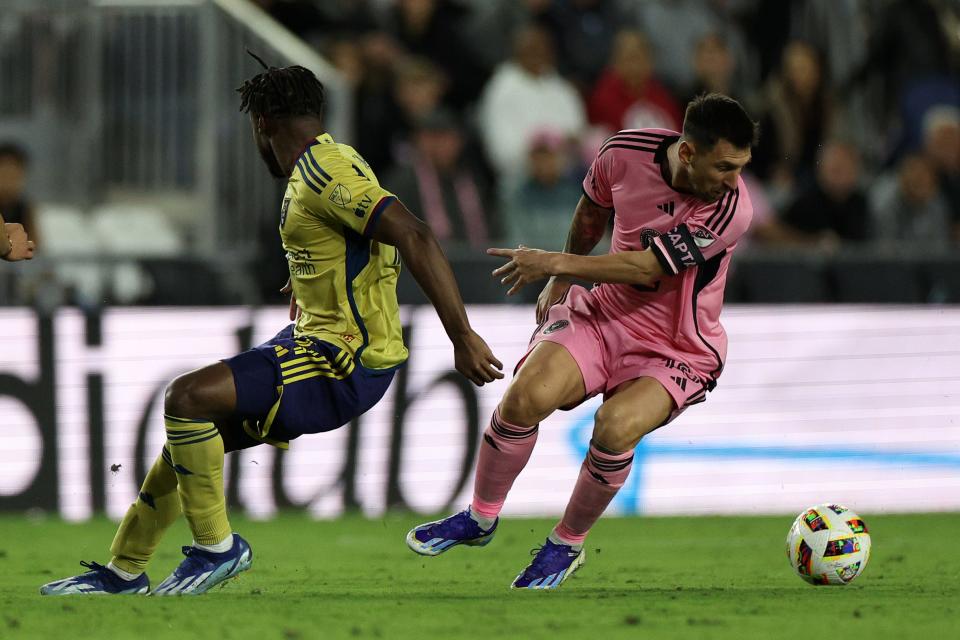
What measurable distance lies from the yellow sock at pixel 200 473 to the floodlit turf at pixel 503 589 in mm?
283

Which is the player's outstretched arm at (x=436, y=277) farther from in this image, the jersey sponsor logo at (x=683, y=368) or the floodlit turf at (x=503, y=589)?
the jersey sponsor logo at (x=683, y=368)

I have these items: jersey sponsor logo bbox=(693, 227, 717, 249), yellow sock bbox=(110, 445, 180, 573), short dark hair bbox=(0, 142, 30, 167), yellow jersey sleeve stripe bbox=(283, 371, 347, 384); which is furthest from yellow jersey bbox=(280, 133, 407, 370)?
short dark hair bbox=(0, 142, 30, 167)

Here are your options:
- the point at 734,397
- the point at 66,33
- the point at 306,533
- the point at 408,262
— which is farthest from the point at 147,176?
the point at 408,262

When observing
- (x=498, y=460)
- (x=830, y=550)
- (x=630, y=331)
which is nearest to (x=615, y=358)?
(x=630, y=331)

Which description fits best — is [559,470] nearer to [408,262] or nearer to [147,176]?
[147,176]

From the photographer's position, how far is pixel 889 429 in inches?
401

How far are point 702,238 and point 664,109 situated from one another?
6.86 m

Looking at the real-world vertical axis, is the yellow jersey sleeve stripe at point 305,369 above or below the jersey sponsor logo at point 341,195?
below

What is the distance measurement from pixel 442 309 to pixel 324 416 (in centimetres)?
72

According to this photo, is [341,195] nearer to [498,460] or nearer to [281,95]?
[281,95]

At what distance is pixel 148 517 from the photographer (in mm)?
6145

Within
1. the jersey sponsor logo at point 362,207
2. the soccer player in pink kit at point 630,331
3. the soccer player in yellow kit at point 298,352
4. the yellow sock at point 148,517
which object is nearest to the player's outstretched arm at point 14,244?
the soccer player in yellow kit at point 298,352

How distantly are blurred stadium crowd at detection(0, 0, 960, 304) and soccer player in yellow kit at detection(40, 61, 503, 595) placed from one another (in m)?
4.68

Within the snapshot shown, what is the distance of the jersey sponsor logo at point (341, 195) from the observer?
224 inches
